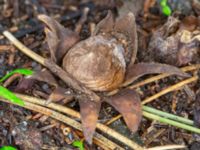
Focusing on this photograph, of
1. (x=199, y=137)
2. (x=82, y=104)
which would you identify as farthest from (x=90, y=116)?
(x=199, y=137)

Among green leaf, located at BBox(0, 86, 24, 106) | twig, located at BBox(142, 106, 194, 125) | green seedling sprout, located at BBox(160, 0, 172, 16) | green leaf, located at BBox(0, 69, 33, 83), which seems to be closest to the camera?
green leaf, located at BBox(0, 86, 24, 106)

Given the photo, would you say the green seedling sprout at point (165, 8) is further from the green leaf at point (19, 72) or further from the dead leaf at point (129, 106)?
the green leaf at point (19, 72)

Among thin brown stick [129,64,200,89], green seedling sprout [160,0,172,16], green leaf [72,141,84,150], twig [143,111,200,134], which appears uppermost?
green seedling sprout [160,0,172,16]

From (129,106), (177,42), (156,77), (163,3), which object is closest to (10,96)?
(129,106)

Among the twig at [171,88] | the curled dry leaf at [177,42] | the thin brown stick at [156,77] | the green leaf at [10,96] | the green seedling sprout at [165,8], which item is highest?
the green seedling sprout at [165,8]

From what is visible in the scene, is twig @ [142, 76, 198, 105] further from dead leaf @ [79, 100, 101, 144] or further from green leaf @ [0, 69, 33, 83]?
green leaf @ [0, 69, 33, 83]

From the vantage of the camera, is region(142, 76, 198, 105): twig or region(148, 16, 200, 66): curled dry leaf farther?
region(148, 16, 200, 66): curled dry leaf

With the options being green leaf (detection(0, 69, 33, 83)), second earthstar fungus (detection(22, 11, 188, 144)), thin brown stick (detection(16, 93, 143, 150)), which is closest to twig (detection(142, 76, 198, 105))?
second earthstar fungus (detection(22, 11, 188, 144))

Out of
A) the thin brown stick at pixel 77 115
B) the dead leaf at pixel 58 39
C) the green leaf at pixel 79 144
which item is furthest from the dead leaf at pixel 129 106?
the dead leaf at pixel 58 39
